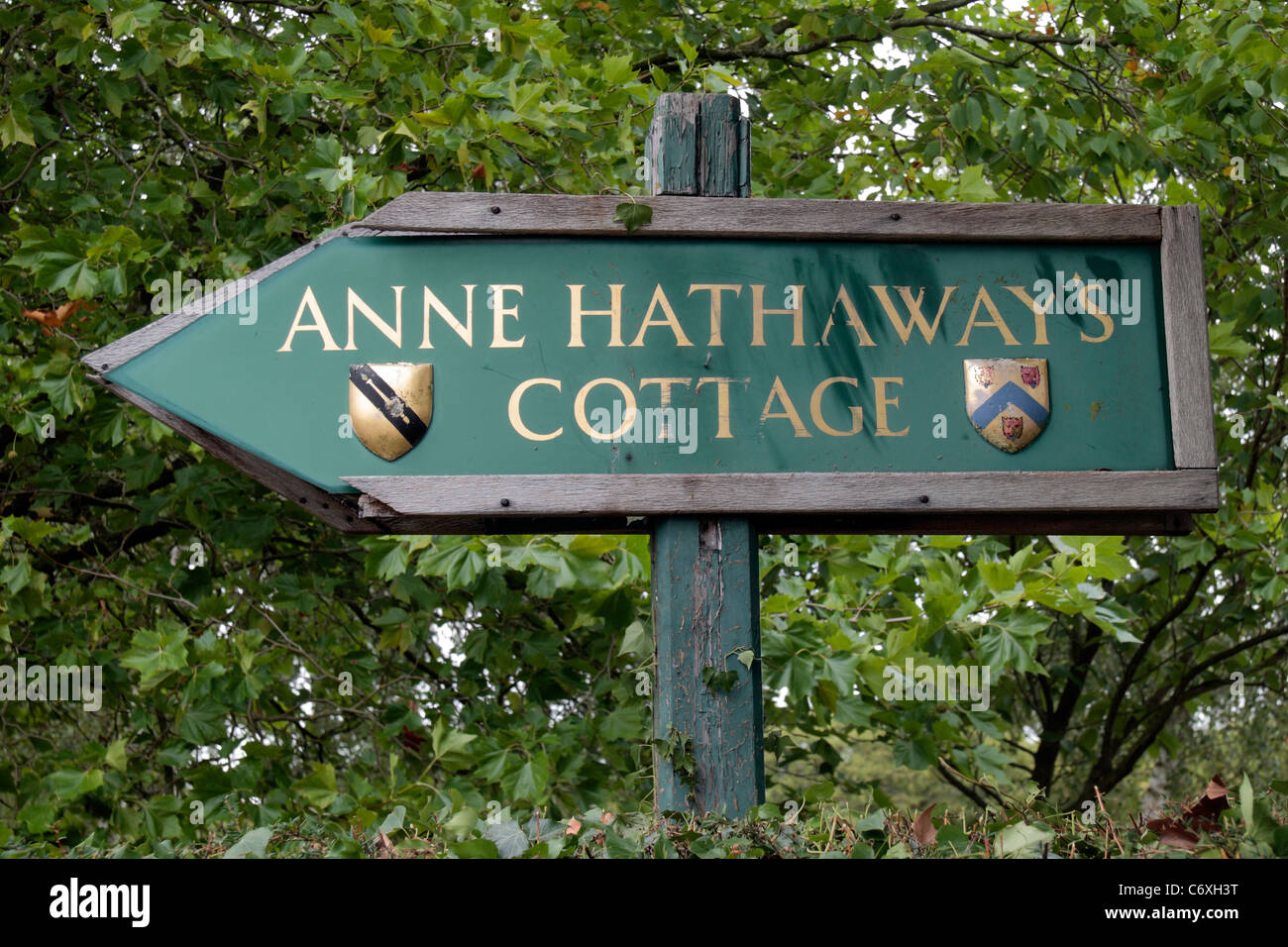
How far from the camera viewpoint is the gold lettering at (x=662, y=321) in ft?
7.34

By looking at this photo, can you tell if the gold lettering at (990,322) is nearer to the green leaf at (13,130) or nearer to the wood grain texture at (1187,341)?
the wood grain texture at (1187,341)

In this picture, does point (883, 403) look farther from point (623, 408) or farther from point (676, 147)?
point (676, 147)

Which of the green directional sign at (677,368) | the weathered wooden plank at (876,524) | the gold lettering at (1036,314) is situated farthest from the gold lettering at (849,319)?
the weathered wooden plank at (876,524)

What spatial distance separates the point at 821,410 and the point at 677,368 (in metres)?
0.28

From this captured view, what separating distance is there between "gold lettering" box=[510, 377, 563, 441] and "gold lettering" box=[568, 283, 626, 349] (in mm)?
81

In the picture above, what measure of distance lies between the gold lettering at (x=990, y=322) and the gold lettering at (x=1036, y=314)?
4cm

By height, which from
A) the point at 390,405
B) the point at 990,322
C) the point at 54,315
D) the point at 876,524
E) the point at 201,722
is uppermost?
the point at 54,315

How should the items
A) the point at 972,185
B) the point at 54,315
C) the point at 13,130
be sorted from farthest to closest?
the point at 54,315, the point at 13,130, the point at 972,185

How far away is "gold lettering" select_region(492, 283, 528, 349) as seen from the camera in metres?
2.22

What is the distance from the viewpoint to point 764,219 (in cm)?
228

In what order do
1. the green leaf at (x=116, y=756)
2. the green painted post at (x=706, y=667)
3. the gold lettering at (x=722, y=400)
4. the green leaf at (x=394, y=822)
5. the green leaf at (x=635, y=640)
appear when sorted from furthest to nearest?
the green leaf at (x=116, y=756)
the green leaf at (x=635, y=640)
the gold lettering at (x=722, y=400)
the green painted post at (x=706, y=667)
the green leaf at (x=394, y=822)

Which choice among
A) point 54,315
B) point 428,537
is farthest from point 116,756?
point 54,315

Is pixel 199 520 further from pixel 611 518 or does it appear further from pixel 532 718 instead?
pixel 611 518

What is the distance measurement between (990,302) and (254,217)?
2970 mm
